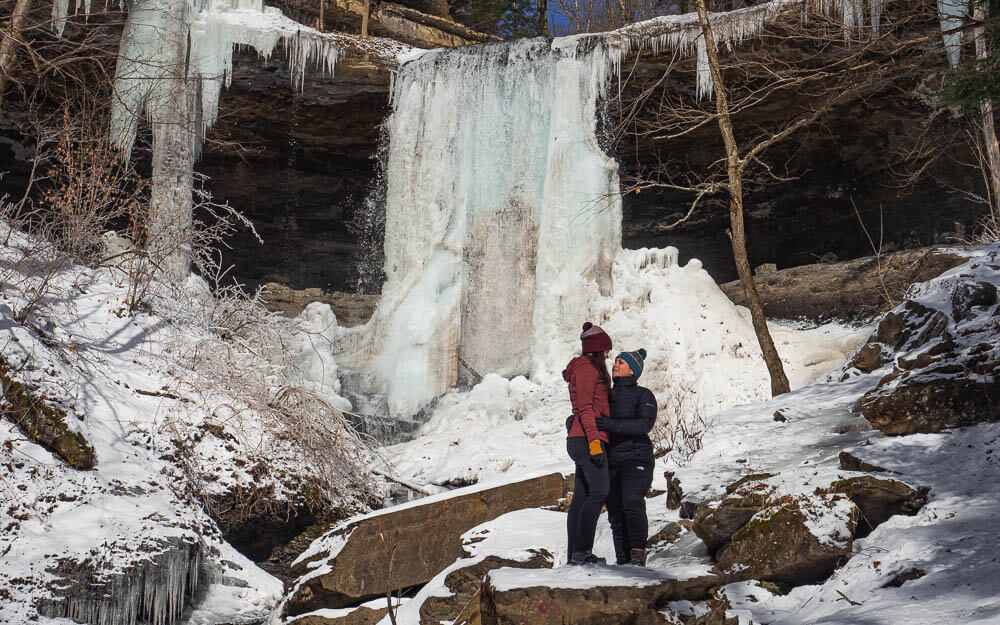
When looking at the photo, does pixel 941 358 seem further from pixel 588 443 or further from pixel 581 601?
pixel 581 601

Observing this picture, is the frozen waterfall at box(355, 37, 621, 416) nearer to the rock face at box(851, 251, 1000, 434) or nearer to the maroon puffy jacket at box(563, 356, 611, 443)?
the rock face at box(851, 251, 1000, 434)

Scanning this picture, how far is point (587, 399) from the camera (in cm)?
496

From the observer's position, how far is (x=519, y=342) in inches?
610

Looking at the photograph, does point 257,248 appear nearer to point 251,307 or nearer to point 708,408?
point 251,307

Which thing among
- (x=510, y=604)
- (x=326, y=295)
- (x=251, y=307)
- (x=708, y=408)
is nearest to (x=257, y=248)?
(x=326, y=295)

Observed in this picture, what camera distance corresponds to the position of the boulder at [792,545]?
4.77 metres

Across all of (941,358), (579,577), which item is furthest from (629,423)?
(941,358)

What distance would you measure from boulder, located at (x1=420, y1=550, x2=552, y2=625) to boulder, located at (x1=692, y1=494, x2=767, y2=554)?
1117 mm

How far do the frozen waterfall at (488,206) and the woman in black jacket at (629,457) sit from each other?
31.1 ft

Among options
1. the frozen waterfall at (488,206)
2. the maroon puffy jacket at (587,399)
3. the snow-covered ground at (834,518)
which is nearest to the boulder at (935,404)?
the snow-covered ground at (834,518)

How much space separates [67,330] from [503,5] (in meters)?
19.5

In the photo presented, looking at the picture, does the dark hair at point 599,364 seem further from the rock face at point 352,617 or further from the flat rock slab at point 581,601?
the rock face at point 352,617

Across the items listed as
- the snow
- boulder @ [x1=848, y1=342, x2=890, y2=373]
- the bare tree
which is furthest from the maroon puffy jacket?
the bare tree

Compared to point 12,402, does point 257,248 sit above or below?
above
